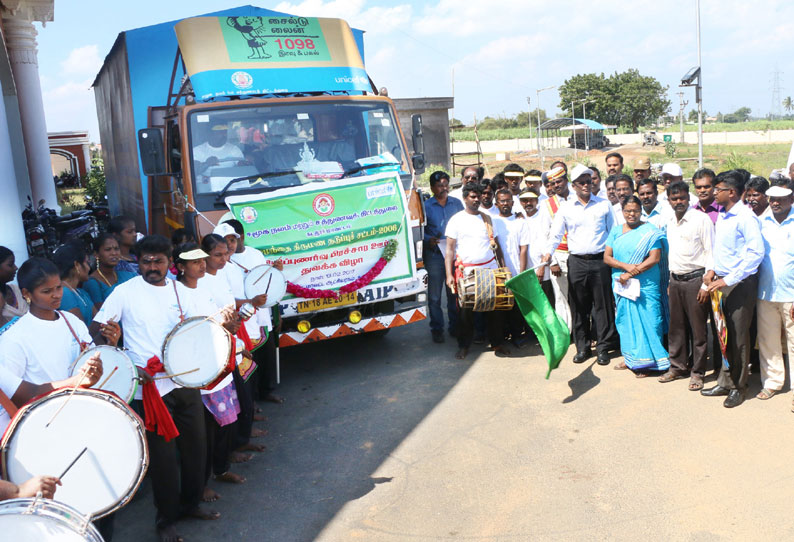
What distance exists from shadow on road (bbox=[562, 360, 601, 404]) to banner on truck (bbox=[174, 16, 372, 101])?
3.89 m

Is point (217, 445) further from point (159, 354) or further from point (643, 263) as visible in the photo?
point (643, 263)

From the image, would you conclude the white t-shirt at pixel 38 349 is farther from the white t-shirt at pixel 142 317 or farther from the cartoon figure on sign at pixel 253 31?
the cartoon figure on sign at pixel 253 31

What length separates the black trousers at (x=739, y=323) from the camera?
5.68 m

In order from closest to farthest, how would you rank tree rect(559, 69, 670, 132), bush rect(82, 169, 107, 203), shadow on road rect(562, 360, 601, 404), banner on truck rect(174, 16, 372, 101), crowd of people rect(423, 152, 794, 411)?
crowd of people rect(423, 152, 794, 411), shadow on road rect(562, 360, 601, 404), banner on truck rect(174, 16, 372, 101), bush rect(82, 169, 107, 203), tree rect(559, 69, 670, 132)

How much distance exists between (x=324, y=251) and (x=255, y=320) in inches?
53.2

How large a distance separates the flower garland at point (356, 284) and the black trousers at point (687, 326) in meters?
2.63

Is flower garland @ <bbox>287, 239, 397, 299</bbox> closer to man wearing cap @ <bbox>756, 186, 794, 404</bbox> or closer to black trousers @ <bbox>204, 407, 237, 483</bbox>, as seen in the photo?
black trousers @ <bbox>204, 407, 237, 483</bbox>

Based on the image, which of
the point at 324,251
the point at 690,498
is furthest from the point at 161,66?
the point at 690,498

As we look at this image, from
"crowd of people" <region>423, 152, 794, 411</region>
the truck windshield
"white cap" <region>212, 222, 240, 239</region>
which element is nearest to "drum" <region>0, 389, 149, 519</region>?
"white cap" <region>212, 222, 240, 239</region>

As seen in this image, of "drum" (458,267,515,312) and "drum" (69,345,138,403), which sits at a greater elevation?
"drum" (69,345,138,403)

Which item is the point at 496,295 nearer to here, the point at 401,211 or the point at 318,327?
the point at 401,211

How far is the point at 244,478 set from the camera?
507cm

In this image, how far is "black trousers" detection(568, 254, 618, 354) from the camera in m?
6.98

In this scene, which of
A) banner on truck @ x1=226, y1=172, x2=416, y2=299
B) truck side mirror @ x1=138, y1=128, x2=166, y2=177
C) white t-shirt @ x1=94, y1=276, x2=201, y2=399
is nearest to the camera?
white t-shirt @ x1=94, y1=276, x2=201, y2=399
